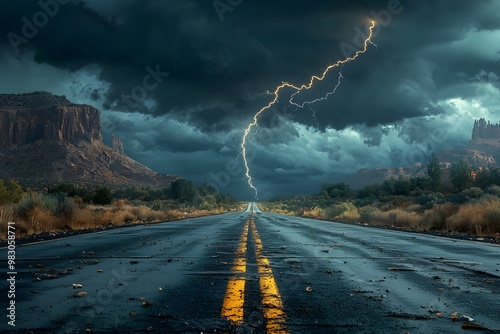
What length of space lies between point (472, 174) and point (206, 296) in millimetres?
89638

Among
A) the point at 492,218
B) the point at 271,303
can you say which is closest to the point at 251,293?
the point at 271,303

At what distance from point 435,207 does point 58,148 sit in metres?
108

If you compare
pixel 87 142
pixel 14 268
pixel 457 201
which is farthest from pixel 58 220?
pixel 87 142

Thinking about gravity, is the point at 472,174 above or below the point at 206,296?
above

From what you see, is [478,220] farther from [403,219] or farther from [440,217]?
[403,219]

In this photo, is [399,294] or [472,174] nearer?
[399,294]

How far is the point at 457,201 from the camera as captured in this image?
40.5 metres

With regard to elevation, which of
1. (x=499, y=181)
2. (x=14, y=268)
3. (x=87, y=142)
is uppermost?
(x=87, y=142)

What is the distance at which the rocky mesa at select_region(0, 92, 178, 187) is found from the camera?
103250mm

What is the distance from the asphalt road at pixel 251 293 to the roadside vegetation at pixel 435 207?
12198 mm

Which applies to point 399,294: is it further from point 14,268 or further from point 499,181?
point 499,181

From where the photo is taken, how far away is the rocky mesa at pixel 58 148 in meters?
103

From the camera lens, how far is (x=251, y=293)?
5.30 m

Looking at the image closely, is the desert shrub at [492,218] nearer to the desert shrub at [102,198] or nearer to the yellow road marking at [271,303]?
the yellow road marking at [271,303]
